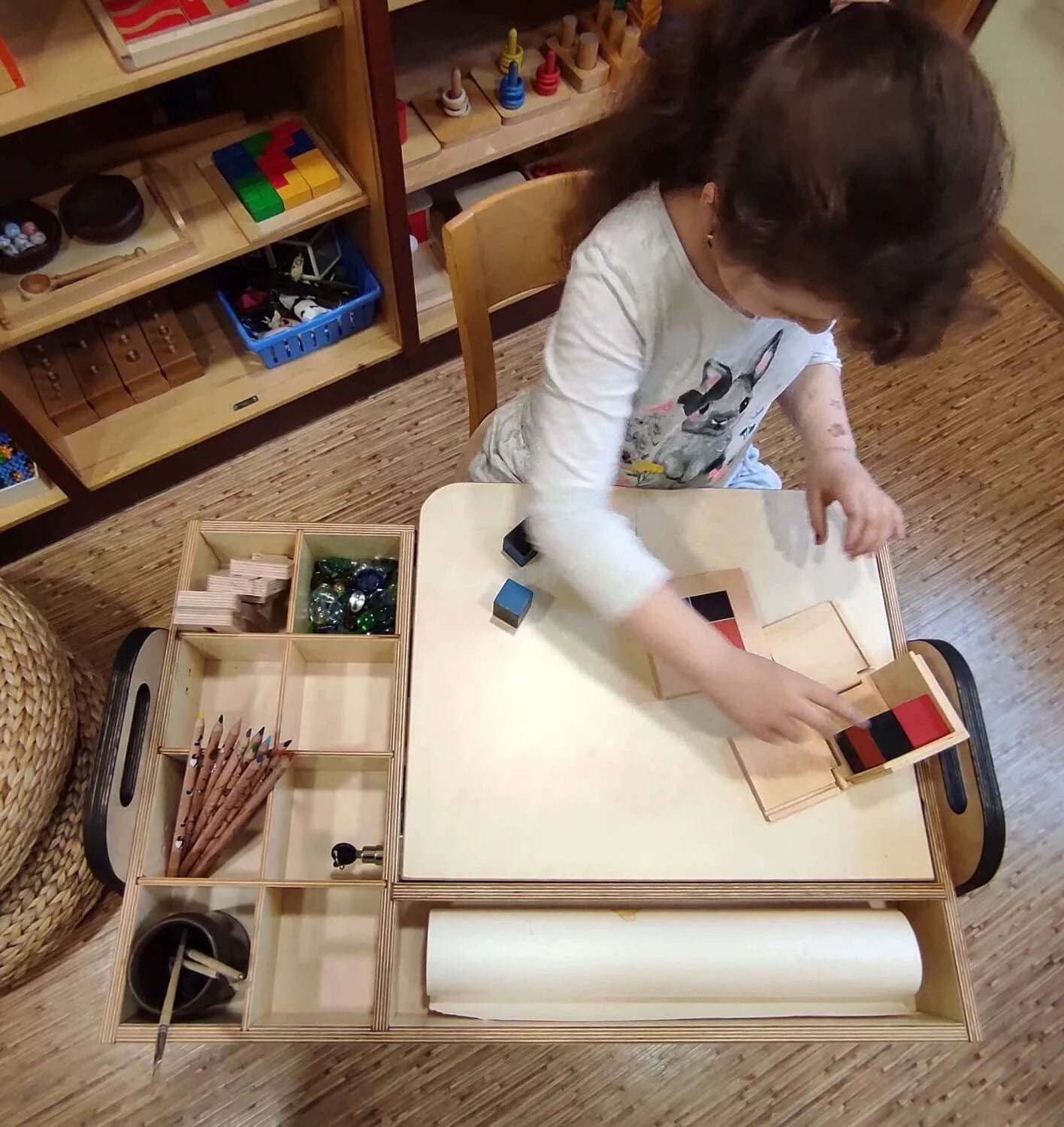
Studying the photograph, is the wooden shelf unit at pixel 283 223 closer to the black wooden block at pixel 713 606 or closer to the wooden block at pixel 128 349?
the wooden block at pixel 128 349

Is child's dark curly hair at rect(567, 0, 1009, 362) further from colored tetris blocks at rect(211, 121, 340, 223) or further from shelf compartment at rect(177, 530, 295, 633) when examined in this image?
colored tetris blocks at rect(211, 121, 340, 223)

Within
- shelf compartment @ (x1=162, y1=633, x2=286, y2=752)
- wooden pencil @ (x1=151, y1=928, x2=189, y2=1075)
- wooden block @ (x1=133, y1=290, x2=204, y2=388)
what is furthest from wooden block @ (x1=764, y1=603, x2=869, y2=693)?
wooden block @ (x1=133, y1=290, x2=204, y2=388)

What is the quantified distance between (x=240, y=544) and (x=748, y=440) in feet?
1.77

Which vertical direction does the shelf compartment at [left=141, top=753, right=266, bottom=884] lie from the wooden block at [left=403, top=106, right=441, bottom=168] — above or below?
below

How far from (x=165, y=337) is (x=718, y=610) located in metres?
1.02

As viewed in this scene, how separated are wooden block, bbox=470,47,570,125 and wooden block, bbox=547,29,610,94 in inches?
0.7

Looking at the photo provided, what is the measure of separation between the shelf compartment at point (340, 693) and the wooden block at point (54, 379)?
26.9 inches

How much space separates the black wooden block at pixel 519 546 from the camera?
73 cm

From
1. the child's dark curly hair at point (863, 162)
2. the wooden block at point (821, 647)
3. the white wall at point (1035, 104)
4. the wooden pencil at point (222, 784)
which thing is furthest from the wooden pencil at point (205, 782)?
the white wall at point (1035, 104)

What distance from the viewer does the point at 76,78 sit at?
886 millimetres

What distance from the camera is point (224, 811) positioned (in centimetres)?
78

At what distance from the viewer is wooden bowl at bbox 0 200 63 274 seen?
3.46 feet

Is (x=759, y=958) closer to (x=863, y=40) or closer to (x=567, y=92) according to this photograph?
(x=863, y=40)

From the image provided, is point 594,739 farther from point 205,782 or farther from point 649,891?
point 205,782
